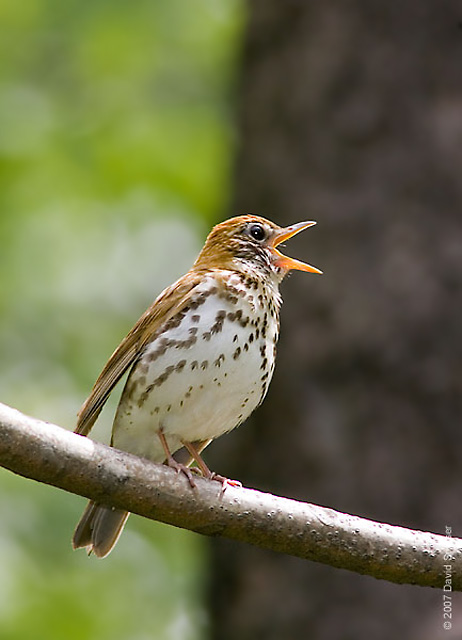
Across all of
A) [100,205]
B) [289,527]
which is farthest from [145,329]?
[100,205]

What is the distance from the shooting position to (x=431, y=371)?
5.92 meters

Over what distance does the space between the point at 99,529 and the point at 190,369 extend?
2.80ft

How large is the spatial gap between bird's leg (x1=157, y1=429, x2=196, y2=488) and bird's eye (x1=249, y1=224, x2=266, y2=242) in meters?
1.06

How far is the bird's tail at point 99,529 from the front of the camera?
4.43 m

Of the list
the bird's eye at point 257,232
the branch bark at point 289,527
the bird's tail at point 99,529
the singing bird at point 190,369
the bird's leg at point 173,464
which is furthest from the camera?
the bird's eye at point 257,232

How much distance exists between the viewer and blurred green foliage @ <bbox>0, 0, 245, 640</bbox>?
8070mm

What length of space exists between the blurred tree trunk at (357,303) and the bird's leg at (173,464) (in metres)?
1.81

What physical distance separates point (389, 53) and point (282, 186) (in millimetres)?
1089

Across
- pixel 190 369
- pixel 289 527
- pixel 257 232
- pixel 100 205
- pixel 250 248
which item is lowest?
→ pixel 289 527

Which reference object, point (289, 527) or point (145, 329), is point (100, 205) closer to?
point (145, 329)

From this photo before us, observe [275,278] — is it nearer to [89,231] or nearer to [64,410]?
[64,410]

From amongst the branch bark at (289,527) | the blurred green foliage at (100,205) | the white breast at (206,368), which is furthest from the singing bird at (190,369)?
the blurred green foliage at (100,205)

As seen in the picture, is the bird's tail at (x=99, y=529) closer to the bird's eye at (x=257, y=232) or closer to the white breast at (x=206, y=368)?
the white breast at (x=206, y=368)

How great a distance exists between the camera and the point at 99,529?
4.45 meters
